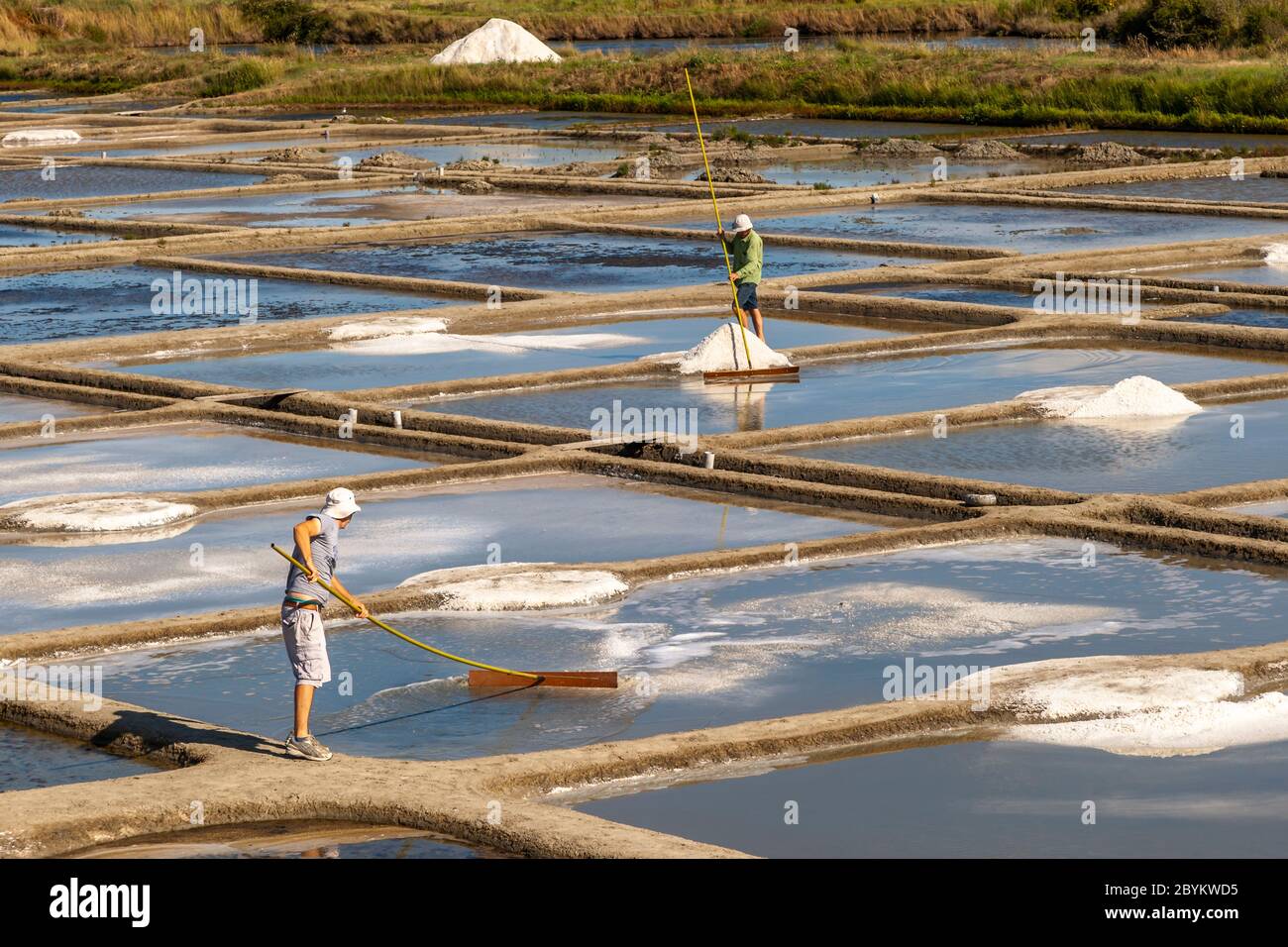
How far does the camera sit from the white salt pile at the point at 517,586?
9.97m

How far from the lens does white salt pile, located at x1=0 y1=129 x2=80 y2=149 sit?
4372cm

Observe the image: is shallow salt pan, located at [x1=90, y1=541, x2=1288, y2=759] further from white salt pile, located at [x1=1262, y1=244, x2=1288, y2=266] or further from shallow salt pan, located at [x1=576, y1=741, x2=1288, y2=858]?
white salt pile, located at [x1=1262, y1=244, x2=1288, y2=266]

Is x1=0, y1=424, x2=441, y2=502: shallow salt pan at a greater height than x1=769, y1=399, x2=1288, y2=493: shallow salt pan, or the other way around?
x1=769, y1=399, x2=1288, y2=493: shallow salt pan

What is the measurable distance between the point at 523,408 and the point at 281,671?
621 cm

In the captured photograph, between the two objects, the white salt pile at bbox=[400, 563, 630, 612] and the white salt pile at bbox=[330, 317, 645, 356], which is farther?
the white salt pile at bbox=[330, 317, 645, 356]

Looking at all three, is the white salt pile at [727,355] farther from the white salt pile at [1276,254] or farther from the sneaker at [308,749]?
the sneaker at [308,749]

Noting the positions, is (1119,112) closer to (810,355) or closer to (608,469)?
(810,355)

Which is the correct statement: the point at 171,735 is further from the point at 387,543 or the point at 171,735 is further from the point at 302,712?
the point at 387,543

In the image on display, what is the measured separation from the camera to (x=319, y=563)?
323 inches

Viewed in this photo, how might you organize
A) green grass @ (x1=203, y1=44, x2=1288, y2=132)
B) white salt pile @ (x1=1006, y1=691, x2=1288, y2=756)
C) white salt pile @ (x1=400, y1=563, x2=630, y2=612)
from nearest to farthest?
white salt pile @ (x1=1006, y1=691, x2=1288, y2=756), white salt pile @ (x1=400, y1=563, x2=630, y2=612), green grass @ (x1=203, y1=44, x2=1288, y2=132)

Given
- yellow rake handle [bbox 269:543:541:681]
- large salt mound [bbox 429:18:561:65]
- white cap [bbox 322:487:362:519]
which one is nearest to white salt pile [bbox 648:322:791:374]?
yellow rake handle [bbox 269:543:541:681]

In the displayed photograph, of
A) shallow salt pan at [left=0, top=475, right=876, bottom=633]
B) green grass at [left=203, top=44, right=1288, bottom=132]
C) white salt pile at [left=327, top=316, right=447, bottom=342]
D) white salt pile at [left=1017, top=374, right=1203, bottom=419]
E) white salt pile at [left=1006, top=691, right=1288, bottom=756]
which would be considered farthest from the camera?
green grass at [left=203, top=44, right=1288, bottom=132]

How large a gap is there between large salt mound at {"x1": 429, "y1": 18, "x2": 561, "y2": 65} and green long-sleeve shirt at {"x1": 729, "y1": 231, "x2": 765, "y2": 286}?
43.3m

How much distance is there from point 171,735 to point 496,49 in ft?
176
